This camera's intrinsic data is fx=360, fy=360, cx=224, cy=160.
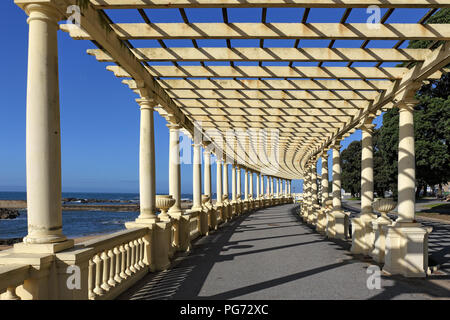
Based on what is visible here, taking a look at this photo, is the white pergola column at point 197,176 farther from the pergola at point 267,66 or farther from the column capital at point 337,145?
the column capital at point 337,145

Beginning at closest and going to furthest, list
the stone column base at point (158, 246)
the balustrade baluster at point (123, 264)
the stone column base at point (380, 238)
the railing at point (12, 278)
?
the railing at point (12, 278), the balustrade baluster at point (123, 264), the stone column base at point (158, 246), the stone column base at point (380, 238)

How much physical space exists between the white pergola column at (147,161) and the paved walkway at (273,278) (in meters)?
1.98

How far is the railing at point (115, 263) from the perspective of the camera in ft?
22.3

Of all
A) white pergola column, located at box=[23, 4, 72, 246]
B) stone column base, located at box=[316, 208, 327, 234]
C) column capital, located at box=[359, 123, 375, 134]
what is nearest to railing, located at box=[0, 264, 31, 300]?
white pergola column, located at box=[23, 4, 72, 246]

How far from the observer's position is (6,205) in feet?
377

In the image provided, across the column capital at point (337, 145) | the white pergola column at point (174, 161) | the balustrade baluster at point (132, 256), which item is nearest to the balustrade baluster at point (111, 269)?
the balustrade baluster at point (132, 256)

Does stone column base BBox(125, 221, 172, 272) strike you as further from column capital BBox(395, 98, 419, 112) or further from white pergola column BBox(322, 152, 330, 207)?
white pergola column BBox(322, 152, 330, 207)

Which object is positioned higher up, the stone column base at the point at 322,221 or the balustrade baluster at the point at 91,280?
the balustrade baluster at the point at 91,280

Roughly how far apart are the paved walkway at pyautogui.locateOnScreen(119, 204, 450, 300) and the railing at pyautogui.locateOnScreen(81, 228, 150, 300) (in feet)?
1.06

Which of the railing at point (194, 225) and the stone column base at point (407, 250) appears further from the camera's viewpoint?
the railing at point (194, 225)

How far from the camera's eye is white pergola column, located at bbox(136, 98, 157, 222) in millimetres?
10475

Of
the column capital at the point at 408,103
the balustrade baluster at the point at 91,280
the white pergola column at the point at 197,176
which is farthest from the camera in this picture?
the white pergola column at the point at 197,176
